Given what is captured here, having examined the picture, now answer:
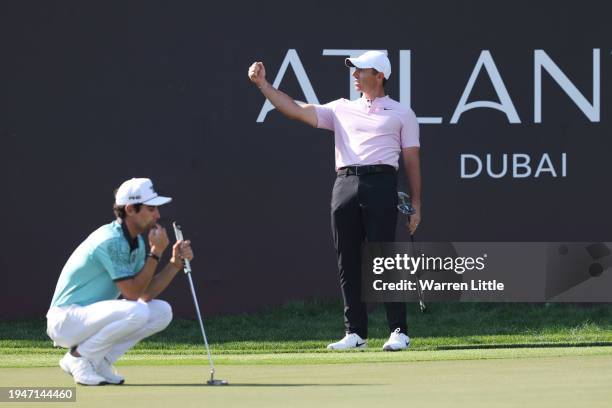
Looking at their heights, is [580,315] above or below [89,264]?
below

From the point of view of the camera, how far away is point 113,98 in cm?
989

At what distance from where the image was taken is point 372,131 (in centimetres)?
820

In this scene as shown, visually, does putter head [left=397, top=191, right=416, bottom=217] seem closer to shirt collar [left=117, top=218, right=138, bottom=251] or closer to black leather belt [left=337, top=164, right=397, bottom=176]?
black leather belt [left=337, top=164, right=397, bottom=176]

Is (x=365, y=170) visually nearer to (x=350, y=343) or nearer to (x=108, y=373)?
(x=350, y=343)

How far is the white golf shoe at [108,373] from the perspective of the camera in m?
6.41

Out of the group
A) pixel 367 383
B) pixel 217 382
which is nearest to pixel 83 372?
pixel 217 382

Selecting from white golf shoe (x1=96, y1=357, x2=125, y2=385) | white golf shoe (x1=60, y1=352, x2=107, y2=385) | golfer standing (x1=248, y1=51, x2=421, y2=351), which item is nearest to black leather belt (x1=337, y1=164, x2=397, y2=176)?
golfer standing (x1=248, y1=51, x2=421, y2=351)

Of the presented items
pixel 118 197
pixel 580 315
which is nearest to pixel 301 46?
pixel 580 315

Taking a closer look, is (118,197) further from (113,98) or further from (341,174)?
(113,98)

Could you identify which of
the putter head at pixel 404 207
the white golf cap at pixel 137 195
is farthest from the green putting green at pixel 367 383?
the putter head at pixel 404 207

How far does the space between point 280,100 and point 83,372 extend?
8.09ft

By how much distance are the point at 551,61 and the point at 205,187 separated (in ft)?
8.43

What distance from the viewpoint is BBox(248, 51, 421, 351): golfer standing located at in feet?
26.8

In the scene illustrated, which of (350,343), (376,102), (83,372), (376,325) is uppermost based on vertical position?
(376,102)
